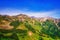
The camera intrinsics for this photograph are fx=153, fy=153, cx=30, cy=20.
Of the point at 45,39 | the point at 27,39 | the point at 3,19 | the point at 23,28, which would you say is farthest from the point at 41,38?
the point at 3,19

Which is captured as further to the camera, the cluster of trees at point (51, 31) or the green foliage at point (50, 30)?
the green foliage at point (50, 30)

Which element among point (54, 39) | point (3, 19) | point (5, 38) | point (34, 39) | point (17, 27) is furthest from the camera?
point (3, 19)

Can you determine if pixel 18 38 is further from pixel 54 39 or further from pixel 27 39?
pixel 54 39

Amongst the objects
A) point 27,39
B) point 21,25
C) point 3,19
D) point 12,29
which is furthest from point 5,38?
point 3,19

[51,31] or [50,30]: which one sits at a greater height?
[50,30]

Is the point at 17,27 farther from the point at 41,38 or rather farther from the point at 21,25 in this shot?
the point at 41,38

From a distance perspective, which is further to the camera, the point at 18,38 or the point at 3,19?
the point at 3,19

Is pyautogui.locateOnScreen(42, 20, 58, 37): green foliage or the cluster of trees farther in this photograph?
pyautogui.locateOnScreen(42, 20, 58, 37): green foliage

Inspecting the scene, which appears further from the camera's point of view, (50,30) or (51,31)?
(50,30)

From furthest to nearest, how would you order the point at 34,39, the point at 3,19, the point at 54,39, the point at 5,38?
1. the point at 3,19
2. the point at 54,39
3. the point at 34,39
4. the point at 5,38

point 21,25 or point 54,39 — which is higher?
point 21,25
